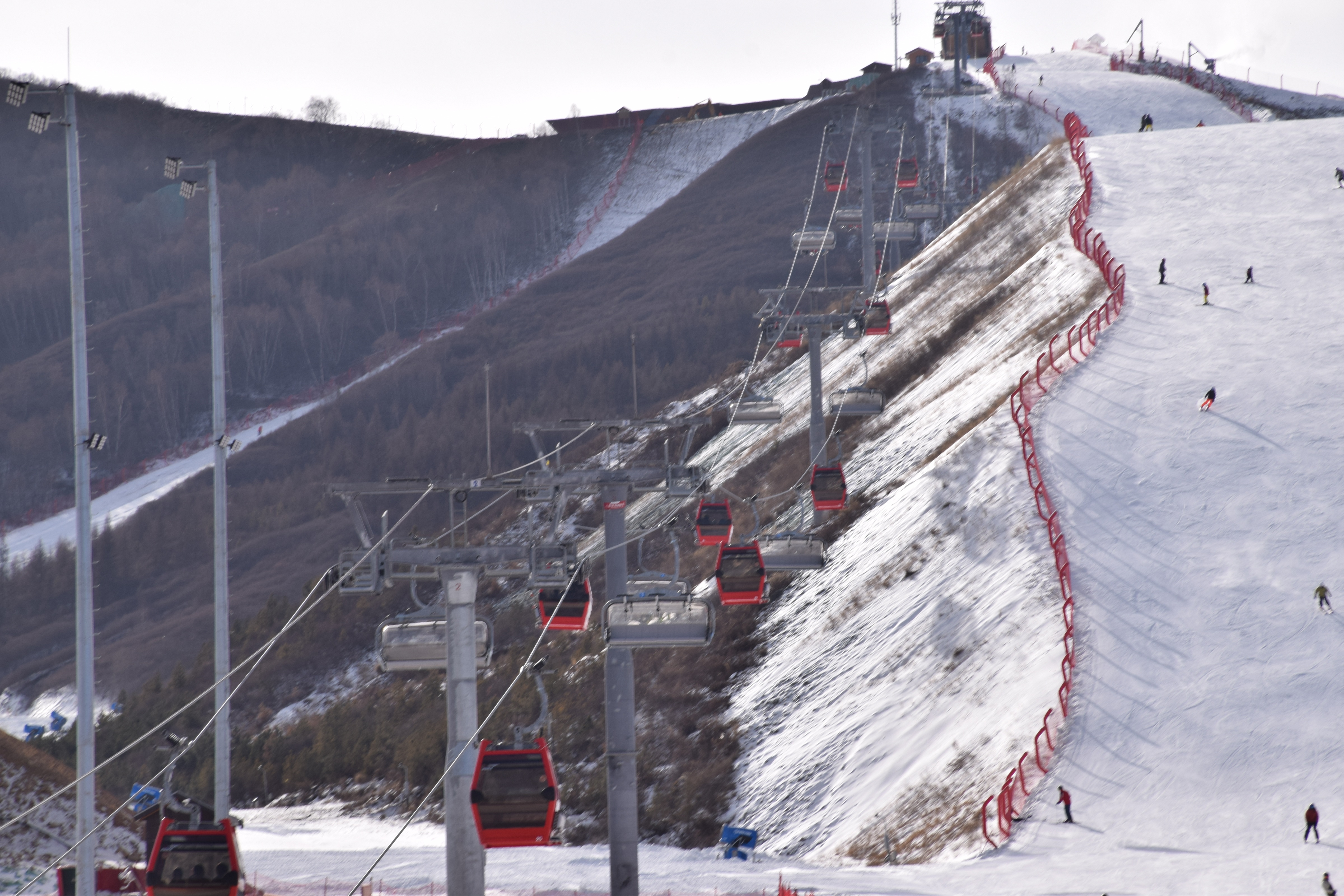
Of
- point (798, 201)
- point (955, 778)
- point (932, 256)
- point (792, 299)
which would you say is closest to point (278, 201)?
point (798, 201)

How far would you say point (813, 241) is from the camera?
143 ft

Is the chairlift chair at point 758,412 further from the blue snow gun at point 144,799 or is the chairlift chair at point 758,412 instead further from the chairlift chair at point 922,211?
the chairlift chair at point 922,211

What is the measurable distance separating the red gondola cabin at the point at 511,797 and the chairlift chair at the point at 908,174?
43878mm

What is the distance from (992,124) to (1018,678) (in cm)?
6929

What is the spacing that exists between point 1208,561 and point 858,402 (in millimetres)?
11875

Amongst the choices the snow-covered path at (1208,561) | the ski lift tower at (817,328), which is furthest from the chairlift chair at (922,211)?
the ski lift tower at (817,328)

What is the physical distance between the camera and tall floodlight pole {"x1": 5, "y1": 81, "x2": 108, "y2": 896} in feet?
51.8

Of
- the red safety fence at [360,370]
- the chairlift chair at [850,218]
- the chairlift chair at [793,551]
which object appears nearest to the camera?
the chairlift chair at [793,551]

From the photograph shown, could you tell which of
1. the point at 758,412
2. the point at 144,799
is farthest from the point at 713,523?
the point at 144,799

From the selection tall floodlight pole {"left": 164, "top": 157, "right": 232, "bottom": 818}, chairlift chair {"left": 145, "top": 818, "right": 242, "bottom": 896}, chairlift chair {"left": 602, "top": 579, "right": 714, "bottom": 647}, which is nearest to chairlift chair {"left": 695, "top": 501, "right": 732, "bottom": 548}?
tall floodlight pole {"left": 164, "top": 157, "right": 232, "bottom": 818}

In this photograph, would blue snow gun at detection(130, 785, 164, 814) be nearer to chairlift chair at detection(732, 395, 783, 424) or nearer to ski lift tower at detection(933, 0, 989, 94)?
chairlift chair at detection(732, 395, 783, 424)

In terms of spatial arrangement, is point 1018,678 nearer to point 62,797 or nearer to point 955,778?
point 955,778

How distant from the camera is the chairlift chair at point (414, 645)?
47.0 feet

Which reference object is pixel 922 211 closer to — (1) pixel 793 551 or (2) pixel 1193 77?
(1) pixel 793 551
